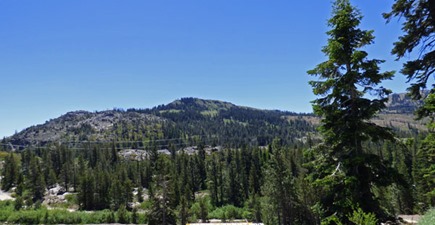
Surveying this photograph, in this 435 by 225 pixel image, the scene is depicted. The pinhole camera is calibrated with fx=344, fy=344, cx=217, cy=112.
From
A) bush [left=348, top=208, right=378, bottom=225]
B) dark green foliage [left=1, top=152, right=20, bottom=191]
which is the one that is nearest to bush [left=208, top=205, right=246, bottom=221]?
dark green foliage [left=1, top=152, right=20, bottom=191]

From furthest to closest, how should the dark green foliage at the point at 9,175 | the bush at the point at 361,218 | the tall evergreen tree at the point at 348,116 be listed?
the dark green foliage at the point at 9,175 < the tall evergreen tree at the point at 348,116 < the bush at the point at 361,218

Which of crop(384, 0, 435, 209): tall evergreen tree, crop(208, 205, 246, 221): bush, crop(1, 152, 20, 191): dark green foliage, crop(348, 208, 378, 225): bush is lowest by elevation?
crop(208, 205, 246, 221): bush

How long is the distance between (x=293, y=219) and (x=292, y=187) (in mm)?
5799

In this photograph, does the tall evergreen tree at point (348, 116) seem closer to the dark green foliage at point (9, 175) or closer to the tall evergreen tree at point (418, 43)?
the tall evergreen tree at point (418, 43)

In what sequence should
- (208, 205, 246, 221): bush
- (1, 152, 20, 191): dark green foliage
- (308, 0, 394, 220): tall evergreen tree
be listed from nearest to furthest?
(308, 0, 394, 220): tall evergreen tree → (208, 205, 246, 221): bush → (1, 152, 20, 191): dark green foliage

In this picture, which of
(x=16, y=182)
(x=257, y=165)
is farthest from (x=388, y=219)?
(x=16, y=182)

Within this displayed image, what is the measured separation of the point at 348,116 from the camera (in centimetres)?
1417

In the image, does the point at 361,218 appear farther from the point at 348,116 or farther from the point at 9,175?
the point at 9,175

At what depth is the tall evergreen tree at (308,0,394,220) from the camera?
44.4 ft

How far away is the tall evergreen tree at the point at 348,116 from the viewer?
44.4ft

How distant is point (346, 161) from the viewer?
13539 millimetres

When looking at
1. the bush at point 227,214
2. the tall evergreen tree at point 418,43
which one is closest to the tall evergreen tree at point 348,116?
the tall evergreen tree at point 418,43

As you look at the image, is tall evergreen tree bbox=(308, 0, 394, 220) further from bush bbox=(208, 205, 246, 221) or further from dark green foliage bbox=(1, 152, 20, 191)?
dark green foliage bbox=(1, 152, 20, 191)

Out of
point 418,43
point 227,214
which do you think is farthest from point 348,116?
point 227,214
